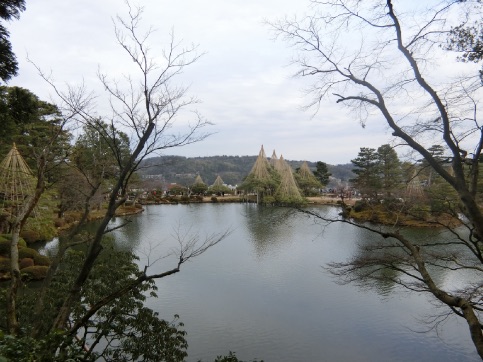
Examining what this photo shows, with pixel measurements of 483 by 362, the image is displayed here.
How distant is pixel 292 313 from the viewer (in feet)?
22.2

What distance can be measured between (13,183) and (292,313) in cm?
867

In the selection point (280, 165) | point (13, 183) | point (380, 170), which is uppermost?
point (280, 165)

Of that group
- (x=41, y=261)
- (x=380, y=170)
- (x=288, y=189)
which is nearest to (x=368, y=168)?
(x=380, y=170)

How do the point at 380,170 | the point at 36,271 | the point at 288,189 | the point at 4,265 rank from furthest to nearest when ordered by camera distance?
the point at 288,189 → the point at 380,170 → the point at 4,265 → the point at 36,271

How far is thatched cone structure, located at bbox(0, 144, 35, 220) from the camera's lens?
32.3 ft

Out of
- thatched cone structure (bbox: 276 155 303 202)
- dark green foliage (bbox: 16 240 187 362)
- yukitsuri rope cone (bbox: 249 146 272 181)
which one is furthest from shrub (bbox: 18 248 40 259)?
yukitsuri rope cone (bbox: 249 146 272 181)

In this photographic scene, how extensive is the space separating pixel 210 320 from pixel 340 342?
2312mm

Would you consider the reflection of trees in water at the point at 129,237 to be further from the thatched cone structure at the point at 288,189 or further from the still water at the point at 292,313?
the thatched cone structure at the point at 288,189

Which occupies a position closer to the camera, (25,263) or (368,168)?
(25,263)

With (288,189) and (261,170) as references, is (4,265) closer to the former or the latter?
(288,189)

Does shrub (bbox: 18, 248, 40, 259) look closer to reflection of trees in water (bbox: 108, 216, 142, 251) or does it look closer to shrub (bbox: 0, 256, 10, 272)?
shrub (bbox: 0, 256, 10, 272)

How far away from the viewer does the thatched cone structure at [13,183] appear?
32.3 ft

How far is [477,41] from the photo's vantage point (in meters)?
3.21

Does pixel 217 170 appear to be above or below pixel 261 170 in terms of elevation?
above
